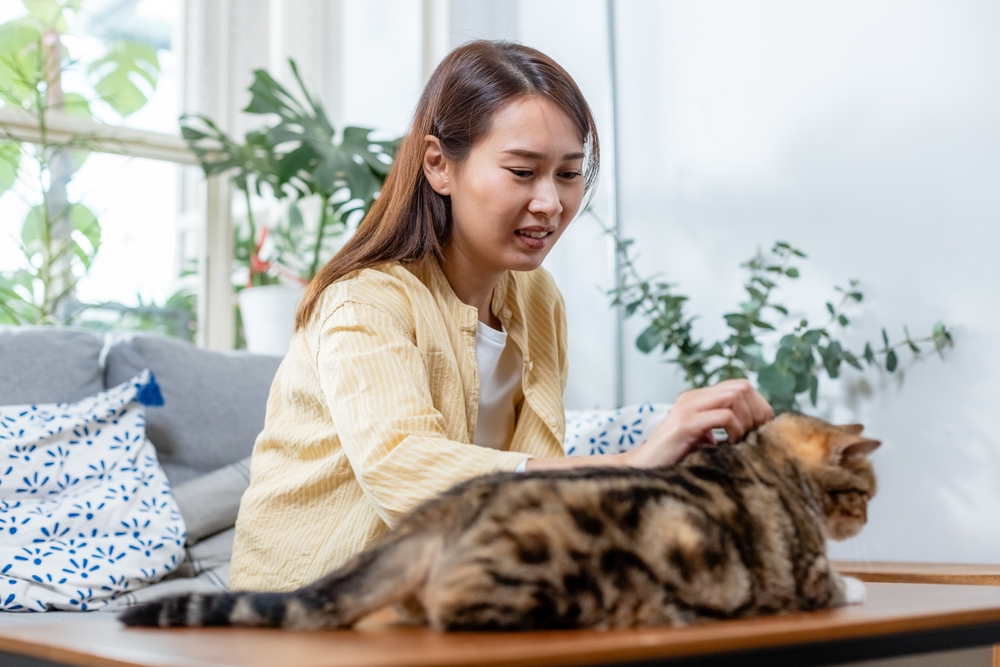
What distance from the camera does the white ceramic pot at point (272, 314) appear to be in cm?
284

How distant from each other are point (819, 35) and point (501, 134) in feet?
4.47

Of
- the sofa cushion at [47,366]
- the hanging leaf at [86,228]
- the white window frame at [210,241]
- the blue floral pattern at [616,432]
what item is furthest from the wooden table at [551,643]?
Result: the white window frame at [210,241]

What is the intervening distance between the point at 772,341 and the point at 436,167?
4.26ft

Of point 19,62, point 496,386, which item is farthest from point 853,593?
point 19,62

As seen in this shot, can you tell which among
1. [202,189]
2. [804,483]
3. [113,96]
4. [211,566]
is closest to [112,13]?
[113,96]

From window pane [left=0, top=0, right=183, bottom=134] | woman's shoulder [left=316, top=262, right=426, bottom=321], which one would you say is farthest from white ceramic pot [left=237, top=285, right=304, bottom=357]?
woman's shoulder [left=316, top=262, right=426, bottom=321]

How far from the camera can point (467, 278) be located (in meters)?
1.39

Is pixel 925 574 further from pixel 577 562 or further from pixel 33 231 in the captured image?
pixel 33 231

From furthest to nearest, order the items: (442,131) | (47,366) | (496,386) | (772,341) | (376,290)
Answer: (772,341) → (47,366) → (496,386) → (442,131) → (376,290)

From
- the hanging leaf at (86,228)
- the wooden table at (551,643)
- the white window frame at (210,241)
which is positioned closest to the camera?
the wooden table at (551,643)

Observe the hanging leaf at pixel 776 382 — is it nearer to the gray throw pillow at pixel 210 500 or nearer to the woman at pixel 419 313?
the woman at pixel 419 313

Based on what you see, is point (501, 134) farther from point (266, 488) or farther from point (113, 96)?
point (113, 96)

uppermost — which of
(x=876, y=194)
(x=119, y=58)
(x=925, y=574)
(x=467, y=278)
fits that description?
(x=119, y=58)

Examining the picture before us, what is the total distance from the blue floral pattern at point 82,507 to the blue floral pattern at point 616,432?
0.84m
